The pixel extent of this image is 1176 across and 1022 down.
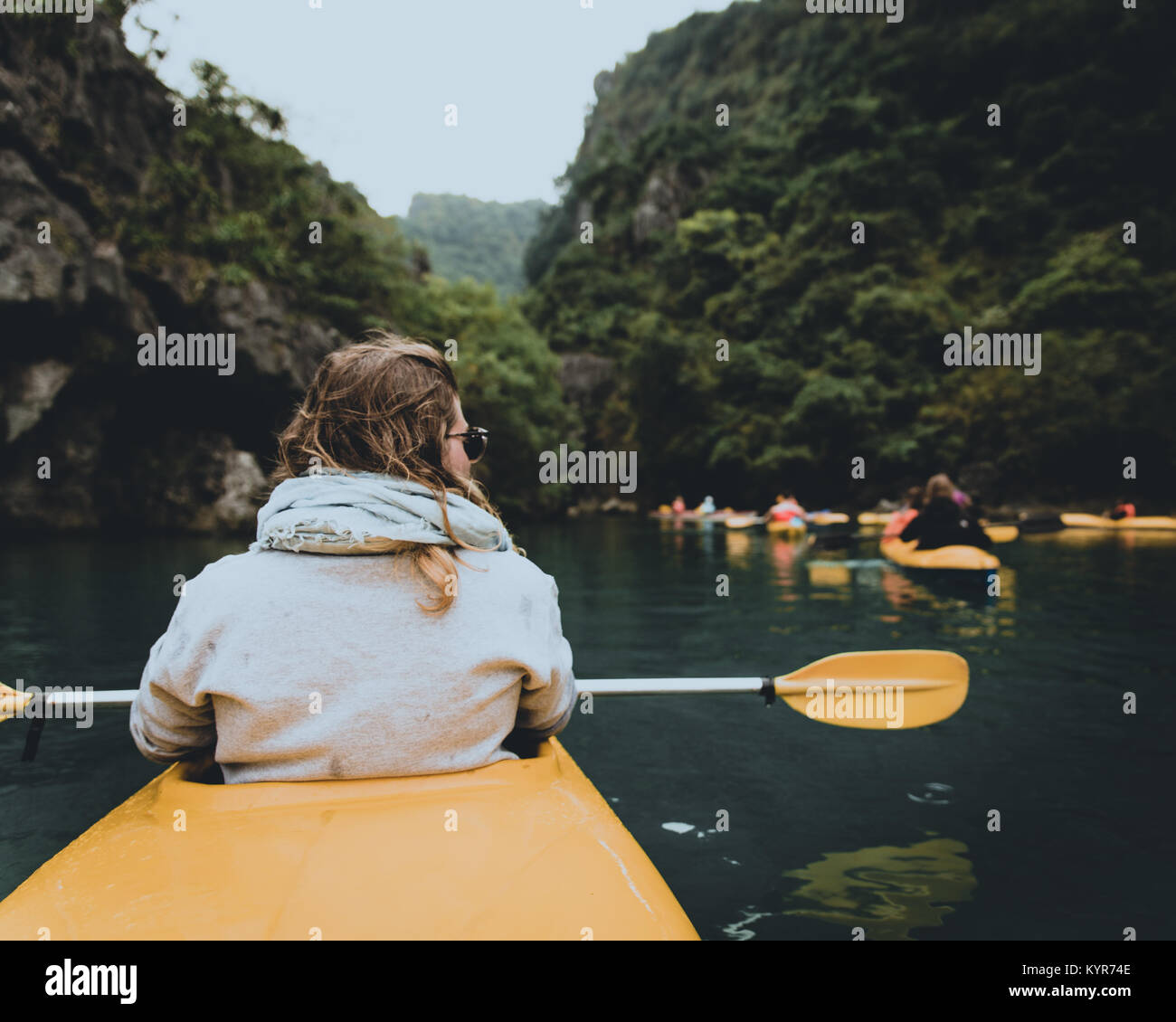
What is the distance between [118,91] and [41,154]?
3416 millimetres

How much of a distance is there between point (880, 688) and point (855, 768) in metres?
0.57

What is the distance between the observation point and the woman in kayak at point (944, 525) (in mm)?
9555

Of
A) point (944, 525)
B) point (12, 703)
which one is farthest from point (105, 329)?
point (12, 703)

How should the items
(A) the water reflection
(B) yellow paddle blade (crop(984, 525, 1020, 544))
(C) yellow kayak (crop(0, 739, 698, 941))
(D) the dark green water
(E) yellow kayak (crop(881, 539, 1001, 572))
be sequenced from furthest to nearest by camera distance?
(B) yellow paddle blade (crop(984, 525, 1020, 544))
(E) yellow kayak (crop(881, 539, 1001, 572))
(D) the dark green water
(A) the water reflection
(C) yellow kayak (crop(0, 739, 698, 941))

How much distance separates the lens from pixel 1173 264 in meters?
28.0

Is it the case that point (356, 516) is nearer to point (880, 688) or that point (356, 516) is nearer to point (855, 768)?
point (880, 688)

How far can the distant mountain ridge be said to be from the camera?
82188mm

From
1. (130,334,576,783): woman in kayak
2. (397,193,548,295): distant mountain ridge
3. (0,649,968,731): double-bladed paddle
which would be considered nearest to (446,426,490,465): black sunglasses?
(130,334,576,783): woman in kayak

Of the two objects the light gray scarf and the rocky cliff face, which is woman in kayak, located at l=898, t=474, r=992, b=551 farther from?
the rocky cliff face

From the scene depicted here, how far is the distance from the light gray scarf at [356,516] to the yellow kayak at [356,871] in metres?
0.48

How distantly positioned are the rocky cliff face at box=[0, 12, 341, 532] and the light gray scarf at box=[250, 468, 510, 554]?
17.2 metres

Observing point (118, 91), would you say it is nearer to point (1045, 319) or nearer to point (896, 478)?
point (896, 478)

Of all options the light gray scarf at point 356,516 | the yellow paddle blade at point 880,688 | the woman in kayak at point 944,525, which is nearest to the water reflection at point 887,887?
the yellow paddle blade at point 880,688
